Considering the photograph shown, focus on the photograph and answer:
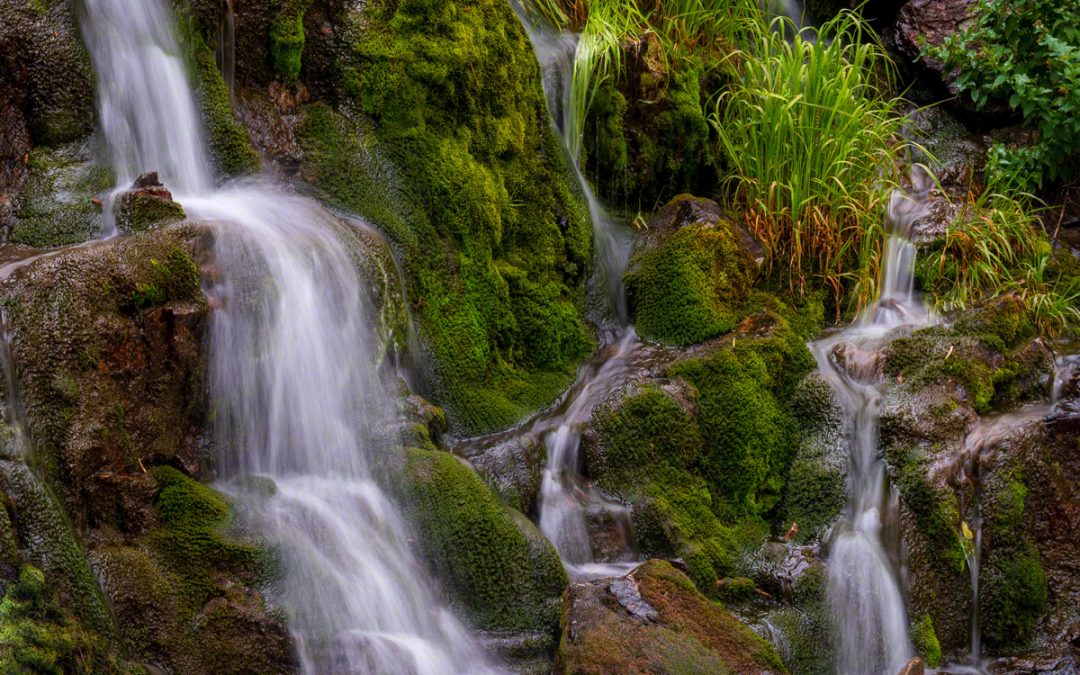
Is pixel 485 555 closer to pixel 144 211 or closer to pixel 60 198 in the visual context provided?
pixel 144 211

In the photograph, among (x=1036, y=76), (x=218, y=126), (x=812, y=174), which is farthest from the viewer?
(x=1036, y=76)

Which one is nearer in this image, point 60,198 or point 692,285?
point 60,198

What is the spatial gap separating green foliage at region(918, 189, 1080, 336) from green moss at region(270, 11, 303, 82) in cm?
366

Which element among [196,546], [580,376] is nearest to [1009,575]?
[580,376]

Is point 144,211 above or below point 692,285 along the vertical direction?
above

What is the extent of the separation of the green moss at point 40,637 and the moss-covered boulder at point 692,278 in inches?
128

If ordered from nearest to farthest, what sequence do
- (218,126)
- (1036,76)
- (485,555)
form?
(485,555) < (218,126) < (1036,76)

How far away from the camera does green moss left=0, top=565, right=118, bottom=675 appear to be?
2836mm

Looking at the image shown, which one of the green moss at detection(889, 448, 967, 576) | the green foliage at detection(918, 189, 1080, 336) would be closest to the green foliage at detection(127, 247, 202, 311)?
the green moss at detection(889, 448, 967, 576)

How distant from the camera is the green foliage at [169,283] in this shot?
3674mm

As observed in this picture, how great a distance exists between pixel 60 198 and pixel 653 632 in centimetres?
293

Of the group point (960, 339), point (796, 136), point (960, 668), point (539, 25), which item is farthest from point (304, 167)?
point (960, 668)

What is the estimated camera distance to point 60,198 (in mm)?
4258

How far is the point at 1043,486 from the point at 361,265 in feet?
10.8
